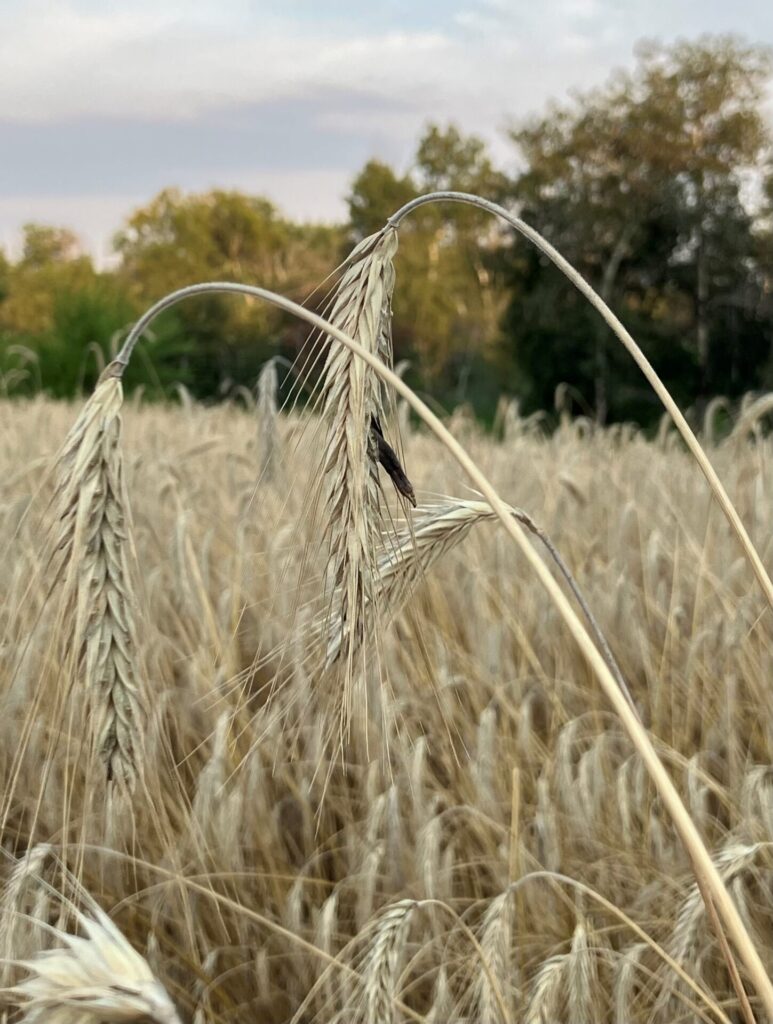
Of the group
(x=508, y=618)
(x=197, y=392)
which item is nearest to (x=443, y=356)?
(x=197, y=392)

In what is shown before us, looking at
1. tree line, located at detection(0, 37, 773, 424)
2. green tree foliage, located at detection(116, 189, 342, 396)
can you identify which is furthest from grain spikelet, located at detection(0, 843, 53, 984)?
green tree foliage, located at detection(116, 189, 342, 396)

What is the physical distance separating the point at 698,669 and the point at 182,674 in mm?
980

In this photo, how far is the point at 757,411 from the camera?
1.62m

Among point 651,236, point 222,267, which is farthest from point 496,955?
point 222,267

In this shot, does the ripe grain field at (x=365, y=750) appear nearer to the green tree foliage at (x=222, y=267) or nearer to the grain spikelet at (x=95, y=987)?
the grain spikelet at (x=95, y=987)

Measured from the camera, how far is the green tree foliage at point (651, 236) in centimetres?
1382

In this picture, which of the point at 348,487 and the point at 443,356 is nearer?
the point at 348,487

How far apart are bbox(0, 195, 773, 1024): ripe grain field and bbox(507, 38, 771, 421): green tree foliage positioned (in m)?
11.6

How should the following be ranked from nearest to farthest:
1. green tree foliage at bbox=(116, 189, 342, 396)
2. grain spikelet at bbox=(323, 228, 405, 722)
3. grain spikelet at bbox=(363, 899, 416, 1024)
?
grain spikelet at bbox=(323, 228, 405, 722), grain spikelet at bbox=(363, 899, 416, 1024), green tree foliage at bbox=(116, 189, 342, 396)

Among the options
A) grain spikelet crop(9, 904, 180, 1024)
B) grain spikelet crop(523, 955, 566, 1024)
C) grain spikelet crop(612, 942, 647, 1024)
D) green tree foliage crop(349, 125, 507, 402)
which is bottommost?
grain spikelet crop(612, 942, 647, 1024)

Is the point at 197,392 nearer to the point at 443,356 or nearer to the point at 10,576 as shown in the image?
the point at 443,356

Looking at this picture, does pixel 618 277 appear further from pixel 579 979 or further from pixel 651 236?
pixel 579 979

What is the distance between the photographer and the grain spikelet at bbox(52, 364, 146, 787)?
2.65 ft

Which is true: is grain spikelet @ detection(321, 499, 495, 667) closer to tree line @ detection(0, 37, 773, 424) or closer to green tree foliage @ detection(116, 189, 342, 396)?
tree line @ detection(0, 37, 773, 424)
